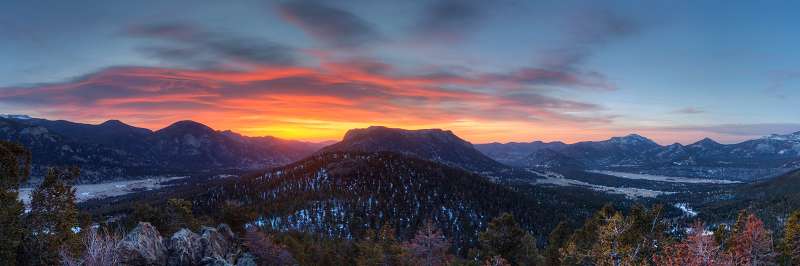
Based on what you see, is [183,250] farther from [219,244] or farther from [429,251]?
[429,251]

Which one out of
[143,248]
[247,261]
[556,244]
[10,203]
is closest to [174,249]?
[143,248]

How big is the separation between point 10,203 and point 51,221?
340cm

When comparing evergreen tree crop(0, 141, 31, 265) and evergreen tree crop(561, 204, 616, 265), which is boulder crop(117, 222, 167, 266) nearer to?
evergreen tree crop(0, 141, 31, 265)

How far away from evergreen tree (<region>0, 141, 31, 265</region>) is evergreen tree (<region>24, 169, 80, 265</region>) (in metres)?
0.90

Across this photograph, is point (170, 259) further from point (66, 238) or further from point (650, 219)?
point (650, 219)

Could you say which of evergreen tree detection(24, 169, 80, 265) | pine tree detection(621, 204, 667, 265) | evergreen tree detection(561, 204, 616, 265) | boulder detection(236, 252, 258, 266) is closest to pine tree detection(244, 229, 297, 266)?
boulder detection(236, 252, 258, 266)

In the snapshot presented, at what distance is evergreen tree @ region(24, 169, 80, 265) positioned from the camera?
1314 inches

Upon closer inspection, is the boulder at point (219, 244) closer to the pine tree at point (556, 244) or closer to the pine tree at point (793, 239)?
the pine tree at point (556, 244)

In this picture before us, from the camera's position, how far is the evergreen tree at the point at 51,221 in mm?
33375

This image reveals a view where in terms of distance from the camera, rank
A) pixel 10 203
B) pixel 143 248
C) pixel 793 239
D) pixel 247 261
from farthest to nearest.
Answer: 1. pixel 247 261
2. pixel 793 239
3. pixel 143 248
4. pixel 10 203

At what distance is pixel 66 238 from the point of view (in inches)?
1362

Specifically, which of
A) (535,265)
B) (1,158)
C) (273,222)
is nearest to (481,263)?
(535,265)

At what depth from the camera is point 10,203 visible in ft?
108

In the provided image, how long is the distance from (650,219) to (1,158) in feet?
223
